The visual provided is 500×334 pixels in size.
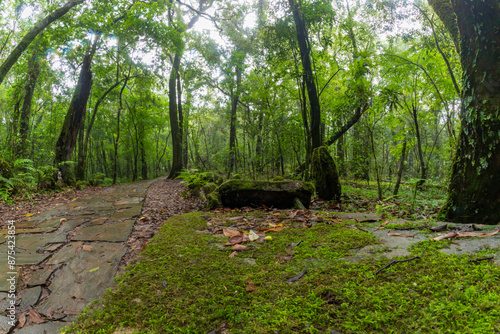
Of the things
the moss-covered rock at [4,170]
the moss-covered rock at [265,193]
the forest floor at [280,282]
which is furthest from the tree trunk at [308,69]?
the moss-covered rock at [4,170]

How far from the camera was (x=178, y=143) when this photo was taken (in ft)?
42.1

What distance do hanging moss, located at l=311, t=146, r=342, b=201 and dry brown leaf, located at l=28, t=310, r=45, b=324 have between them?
5046mm

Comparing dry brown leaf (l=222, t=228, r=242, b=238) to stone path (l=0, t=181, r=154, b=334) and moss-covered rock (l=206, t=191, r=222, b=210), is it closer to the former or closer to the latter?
stone path (l=0, t=181, r=154, b=334)

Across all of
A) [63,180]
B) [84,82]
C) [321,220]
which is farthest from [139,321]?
[84,82]

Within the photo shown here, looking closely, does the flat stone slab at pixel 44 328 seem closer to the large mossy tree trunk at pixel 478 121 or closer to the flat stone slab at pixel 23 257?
the flat stone slab at pixel 23 257

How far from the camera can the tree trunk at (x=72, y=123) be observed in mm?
8891

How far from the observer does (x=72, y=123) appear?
932 cm

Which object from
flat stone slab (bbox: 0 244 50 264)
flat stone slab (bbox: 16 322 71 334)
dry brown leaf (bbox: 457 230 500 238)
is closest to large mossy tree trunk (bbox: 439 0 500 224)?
dry brown leaf (bbox: 457 230 500 238)

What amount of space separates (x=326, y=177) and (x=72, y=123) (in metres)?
9.74

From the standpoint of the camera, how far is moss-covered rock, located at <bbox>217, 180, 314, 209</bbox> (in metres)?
4.44

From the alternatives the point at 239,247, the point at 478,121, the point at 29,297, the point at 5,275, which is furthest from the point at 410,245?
the point at 5,275

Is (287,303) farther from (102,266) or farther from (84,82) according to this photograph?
(84,82)

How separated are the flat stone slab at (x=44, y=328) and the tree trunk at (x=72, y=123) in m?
8.94

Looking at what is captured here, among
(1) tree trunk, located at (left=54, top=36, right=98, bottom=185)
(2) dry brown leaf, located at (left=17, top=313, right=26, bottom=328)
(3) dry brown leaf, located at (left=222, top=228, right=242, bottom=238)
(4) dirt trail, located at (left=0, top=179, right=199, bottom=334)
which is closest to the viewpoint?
(2) dry brown leaf, located at (left=17, top=313, right=26, bottom=328)
